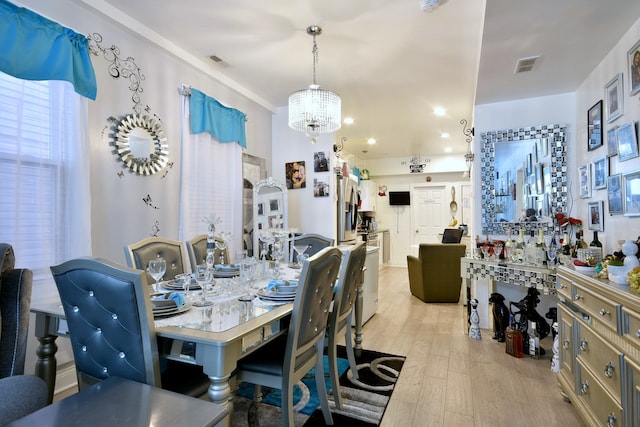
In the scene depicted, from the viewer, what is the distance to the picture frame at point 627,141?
2074 mm

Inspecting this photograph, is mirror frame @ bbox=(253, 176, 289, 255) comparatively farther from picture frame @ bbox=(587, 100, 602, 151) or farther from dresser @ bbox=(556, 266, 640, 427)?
picture frame @ bbox=(587, 100, 602, 151)

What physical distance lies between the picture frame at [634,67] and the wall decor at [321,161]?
3.10 metres

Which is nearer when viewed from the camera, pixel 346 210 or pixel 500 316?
pixel 500 316

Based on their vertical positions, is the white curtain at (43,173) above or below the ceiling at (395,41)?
below

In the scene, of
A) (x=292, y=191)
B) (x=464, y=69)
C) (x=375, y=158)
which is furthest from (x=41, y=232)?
(x=375, y=158)

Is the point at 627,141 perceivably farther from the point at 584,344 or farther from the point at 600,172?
the point at 584,344

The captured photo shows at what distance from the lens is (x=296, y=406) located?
2.06m

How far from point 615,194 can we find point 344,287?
2.00 m

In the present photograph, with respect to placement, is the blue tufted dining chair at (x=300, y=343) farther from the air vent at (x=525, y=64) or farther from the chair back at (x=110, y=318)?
the air vent at (x=525, y=64)

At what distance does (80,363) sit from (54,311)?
31cm

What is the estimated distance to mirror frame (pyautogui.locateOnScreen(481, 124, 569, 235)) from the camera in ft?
11.2

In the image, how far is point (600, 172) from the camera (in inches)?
103

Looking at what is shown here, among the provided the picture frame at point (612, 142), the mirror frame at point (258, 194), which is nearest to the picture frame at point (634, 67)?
the picture frame at point (612, 142)

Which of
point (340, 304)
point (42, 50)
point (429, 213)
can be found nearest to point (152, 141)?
point (42, 50)
